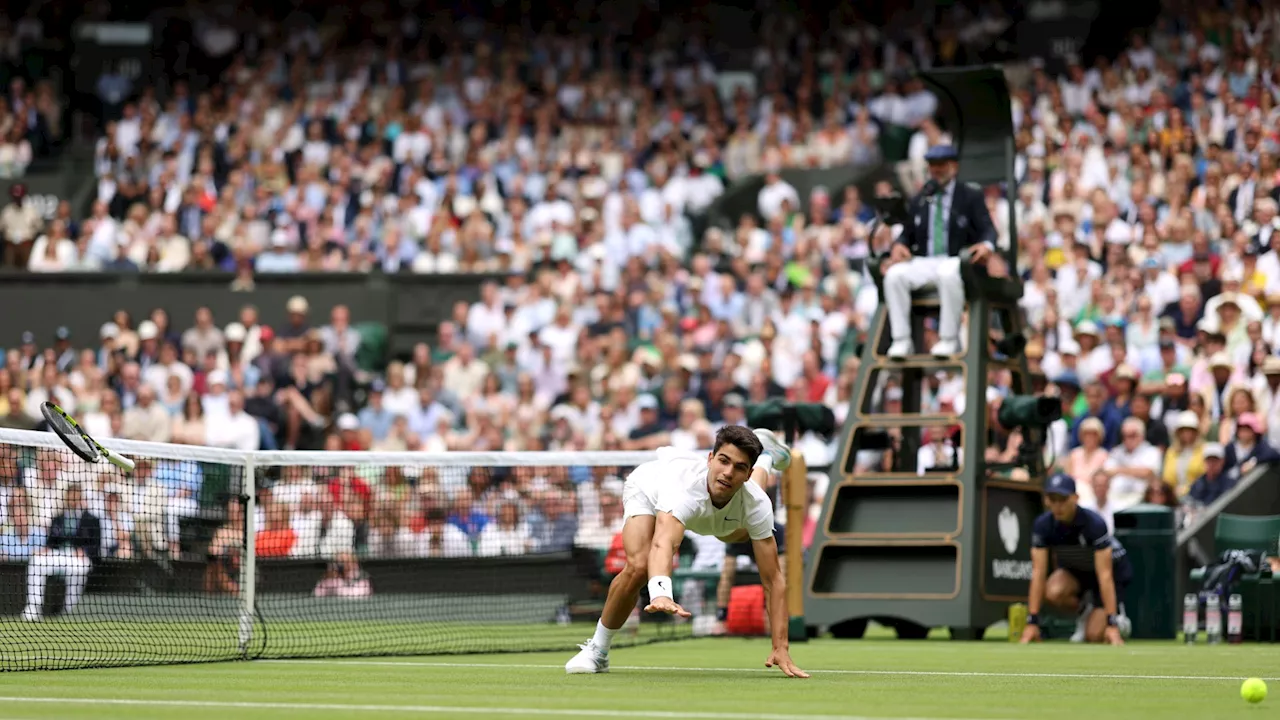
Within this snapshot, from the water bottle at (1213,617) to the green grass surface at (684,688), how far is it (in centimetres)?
155

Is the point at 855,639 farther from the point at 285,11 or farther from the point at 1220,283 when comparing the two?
the point at 285,11

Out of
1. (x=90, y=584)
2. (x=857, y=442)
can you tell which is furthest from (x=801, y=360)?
(x=90, y=584)

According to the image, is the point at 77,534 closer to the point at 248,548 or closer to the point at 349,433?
the point at 248,548

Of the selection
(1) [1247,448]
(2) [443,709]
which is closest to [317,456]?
(2) [443,709]

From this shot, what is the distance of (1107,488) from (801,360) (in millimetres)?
4825

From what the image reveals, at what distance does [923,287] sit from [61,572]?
23.7ft

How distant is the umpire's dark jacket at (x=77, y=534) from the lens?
1497 centimetres

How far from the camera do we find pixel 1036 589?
16203 mm

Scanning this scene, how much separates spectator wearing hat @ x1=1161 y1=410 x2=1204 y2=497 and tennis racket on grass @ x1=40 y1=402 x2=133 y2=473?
10.5m

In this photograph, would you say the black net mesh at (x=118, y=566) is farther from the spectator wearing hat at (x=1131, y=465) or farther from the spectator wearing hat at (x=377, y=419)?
the spectator wearing hat at (x=1131, y=465)

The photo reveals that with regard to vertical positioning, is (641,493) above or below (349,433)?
below

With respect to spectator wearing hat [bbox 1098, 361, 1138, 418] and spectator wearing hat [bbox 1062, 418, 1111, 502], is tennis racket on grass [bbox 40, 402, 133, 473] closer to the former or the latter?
spectator wearing hat [bbox 1062, 418, 1111, 502]

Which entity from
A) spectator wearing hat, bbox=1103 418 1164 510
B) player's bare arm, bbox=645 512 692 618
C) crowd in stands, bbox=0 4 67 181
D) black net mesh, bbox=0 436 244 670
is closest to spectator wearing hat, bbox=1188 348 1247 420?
spectator wearing hat, bbox=1103 418 1164 510

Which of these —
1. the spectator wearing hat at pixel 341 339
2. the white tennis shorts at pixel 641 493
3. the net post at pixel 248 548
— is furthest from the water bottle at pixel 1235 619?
the spectator wearing hat at pixel 341 339
